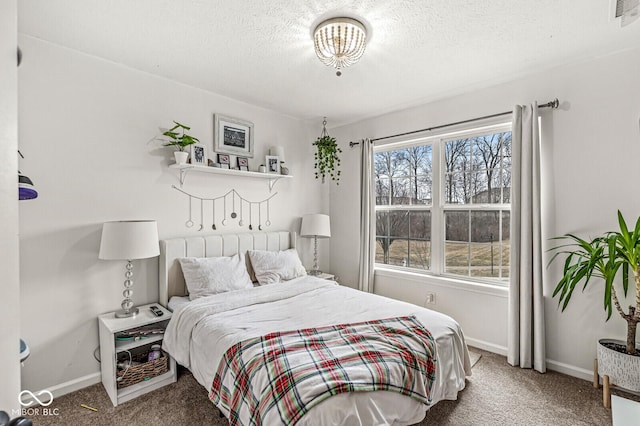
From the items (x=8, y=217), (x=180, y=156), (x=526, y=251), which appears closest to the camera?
(x=8, y=217)

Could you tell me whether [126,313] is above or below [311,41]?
below

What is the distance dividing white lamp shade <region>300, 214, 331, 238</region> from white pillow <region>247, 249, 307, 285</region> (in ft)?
1.68

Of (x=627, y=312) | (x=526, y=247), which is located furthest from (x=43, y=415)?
(x=627, y=312)

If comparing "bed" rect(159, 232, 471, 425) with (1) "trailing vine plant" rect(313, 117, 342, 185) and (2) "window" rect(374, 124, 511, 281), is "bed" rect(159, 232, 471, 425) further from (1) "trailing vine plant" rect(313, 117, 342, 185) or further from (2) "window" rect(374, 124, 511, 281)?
(1) "trailing vine plant" rect(313, 117, 342, 185)

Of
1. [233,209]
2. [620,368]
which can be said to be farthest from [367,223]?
[620,368]

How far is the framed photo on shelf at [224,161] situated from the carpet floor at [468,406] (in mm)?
1922

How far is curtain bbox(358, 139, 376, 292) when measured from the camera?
12.4 ft

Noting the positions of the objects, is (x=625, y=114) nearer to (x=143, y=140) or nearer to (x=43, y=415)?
(x=143, y=140)

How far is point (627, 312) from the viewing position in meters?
2.30

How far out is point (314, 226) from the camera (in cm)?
380

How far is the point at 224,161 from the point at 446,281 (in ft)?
8.52

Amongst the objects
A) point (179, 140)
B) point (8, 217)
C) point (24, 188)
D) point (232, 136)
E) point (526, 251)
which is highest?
point (232, 136)

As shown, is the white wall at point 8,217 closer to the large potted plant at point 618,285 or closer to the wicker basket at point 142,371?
the wicker basket at point 142,371

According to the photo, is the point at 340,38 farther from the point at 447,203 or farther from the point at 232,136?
the point at 447,203
